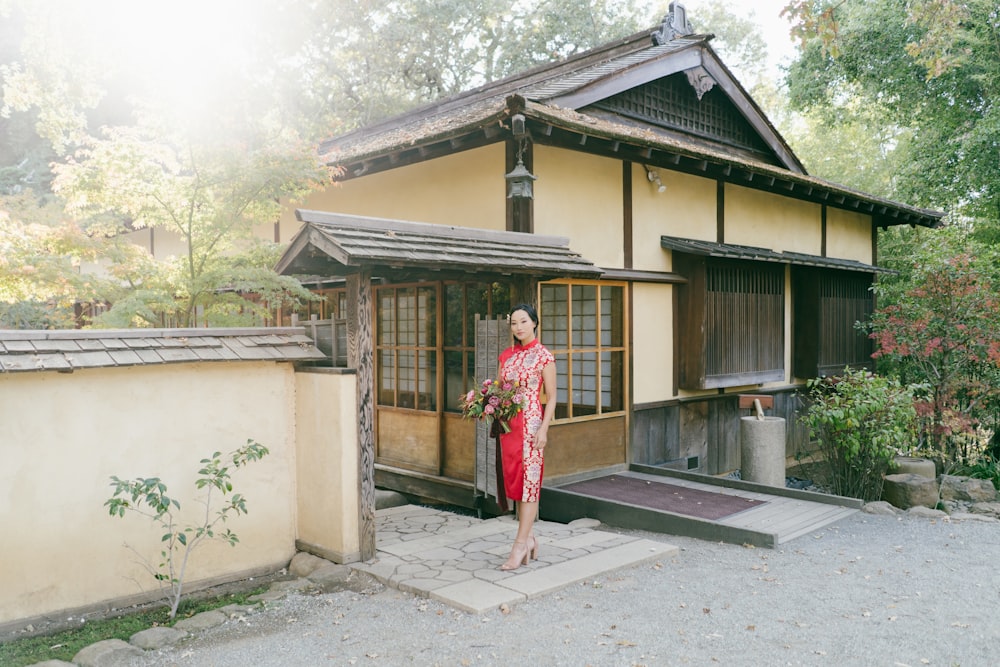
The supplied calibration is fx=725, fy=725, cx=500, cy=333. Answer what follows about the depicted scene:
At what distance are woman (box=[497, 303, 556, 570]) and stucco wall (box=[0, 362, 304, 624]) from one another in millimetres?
1825

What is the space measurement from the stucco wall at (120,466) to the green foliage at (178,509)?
7 cm

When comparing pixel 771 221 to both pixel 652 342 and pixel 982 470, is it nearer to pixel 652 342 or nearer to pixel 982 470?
pixel 652 342

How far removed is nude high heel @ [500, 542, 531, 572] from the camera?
5.42 meters

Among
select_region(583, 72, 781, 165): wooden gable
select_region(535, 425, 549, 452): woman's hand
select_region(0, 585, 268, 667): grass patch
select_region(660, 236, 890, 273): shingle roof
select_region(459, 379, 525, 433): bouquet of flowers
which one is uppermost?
select_region(583, 72, 781, 165): wooden gable

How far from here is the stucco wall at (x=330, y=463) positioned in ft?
18.1

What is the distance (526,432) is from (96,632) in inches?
122

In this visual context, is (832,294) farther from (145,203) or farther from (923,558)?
(145,203)

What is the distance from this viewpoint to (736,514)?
272 inches

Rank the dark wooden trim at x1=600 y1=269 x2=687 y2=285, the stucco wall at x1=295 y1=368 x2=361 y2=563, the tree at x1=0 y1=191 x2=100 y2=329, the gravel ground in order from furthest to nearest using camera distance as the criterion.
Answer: the dark wooden trim at x1=600 y1=269 x2=687 y2=285 → the tree at x1=0 y1=191 x2=100 y2=329 → the stucco wall at x1=295 y1=368 x2=361 y2=563 → the gravel ground

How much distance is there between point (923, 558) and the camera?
5.99 meters

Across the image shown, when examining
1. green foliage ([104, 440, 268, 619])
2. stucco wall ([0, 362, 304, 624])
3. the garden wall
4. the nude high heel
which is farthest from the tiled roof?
the nude high heel

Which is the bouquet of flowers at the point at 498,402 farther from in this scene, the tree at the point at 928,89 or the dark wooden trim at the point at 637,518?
the tree at the point at 928,89

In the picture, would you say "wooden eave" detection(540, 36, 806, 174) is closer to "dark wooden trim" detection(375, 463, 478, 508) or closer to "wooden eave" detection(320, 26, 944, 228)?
"wooden eave" detection(320, 26, 944, 228)

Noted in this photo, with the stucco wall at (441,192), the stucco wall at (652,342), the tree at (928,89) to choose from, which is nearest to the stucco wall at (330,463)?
the stucco wall at (441,192)
